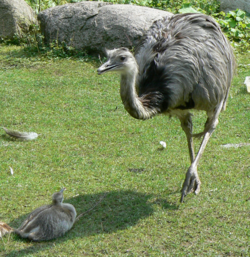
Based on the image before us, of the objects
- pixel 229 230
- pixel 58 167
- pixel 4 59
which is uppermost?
pixel 229 230

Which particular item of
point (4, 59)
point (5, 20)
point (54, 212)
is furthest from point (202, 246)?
point (5, 20)

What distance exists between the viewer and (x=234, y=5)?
500 inches

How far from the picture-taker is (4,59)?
10844mm

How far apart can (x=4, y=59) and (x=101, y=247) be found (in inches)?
283

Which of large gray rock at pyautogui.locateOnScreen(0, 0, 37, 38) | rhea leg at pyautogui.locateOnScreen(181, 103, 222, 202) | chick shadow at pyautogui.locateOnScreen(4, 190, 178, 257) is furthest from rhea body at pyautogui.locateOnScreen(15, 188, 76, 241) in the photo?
large gray rock at pyautogui.locateOnScreen(0, 0, 37, 38)

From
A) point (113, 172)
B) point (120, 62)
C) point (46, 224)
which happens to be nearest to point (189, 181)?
point (113, 172)

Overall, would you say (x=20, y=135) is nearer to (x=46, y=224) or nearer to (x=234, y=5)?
(x=46, y=224)

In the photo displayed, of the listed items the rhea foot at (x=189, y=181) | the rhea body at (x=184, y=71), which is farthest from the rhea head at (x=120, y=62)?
the rhea foot at (x=189, y=181)

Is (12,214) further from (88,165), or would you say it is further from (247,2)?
(247,2)

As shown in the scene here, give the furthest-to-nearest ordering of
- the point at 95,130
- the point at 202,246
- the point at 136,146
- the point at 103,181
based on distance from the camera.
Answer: the point at 95,130 → the point at 136,146 → the point at 103,181 → the point at 202,246

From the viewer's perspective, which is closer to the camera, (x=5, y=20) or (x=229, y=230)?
(x=229, y=230)

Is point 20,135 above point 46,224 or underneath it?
underneath

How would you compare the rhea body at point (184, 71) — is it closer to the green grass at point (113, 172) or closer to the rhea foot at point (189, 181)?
the rhea foot at point (189, 181)

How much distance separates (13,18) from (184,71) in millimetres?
7356
